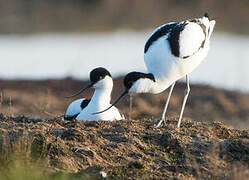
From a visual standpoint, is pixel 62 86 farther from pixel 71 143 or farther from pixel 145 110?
pixel 71 143

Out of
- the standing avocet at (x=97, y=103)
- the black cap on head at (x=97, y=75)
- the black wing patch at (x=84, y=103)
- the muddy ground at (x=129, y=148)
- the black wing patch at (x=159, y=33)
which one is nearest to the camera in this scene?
the muddy ground at (x=129, y=148)

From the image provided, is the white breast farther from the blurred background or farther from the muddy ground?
the blurred background

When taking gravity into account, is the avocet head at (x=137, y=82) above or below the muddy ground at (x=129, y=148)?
above

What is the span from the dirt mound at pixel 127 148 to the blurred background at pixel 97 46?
3.04 m

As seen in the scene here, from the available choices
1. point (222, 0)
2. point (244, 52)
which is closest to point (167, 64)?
point (244, 52)

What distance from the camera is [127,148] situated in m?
6.06

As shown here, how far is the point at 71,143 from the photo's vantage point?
595 centimetres

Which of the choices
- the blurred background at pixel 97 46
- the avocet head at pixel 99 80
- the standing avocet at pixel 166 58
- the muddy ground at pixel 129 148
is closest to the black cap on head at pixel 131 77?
the standing avocet at pixel 166 58

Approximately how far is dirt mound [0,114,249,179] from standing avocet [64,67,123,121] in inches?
27.9

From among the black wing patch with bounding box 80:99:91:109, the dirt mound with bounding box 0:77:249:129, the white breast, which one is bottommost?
the dirt mound with bounding box 0:77:249:129

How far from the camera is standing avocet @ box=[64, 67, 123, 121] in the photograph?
7.48 m

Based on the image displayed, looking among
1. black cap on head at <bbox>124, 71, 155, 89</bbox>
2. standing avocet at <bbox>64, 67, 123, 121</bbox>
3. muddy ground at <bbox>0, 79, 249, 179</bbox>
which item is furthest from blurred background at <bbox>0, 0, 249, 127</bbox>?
muddy ground at <bbox>0, 79, 249, 179</bbox>

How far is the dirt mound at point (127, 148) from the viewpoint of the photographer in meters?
5.54

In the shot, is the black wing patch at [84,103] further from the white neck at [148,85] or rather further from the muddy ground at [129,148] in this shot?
the white neck at [148,85]
